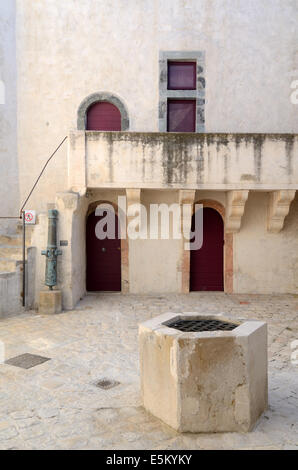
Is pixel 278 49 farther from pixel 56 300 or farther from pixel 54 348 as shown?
pixel 54 348

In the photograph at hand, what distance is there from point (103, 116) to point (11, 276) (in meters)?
5.88

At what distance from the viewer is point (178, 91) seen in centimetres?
1090

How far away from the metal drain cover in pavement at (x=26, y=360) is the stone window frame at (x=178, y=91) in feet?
25.6

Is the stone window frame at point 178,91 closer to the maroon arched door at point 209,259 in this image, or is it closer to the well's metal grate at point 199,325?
the maroon arched door at point 209,259

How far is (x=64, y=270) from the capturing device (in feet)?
27.3

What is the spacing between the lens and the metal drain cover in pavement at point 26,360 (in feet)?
16.5

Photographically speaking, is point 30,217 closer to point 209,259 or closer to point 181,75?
point 209,259

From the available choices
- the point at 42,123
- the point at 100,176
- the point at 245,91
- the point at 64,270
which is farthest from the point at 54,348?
the point at 245,91

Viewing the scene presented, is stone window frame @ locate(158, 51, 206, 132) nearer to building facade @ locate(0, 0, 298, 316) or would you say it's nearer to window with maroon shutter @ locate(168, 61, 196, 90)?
building facade @ locate(0, 0, 298, 316)

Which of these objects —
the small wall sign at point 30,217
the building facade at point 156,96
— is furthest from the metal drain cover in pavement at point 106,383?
→ the small wall sign at point 30,217

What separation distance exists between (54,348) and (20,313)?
8.44 ft

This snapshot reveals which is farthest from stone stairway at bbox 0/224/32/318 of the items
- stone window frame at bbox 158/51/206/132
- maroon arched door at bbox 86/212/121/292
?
stone window frame at bbox 158/51/206/132

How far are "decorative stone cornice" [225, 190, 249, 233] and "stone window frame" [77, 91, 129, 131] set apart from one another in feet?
13.3

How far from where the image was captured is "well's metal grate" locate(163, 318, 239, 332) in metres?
3.82
